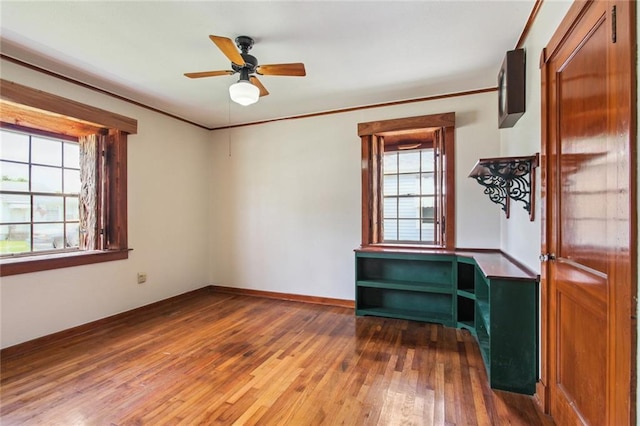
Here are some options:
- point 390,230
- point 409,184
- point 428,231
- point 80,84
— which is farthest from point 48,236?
point 428,231

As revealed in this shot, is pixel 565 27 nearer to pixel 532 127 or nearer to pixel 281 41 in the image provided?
pixel 532 127

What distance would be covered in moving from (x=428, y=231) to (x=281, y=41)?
8.62ft

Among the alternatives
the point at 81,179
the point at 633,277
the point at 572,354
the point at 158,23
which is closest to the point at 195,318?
the point at 81,179

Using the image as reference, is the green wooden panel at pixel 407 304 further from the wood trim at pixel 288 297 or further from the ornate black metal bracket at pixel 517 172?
the ornate black metal bracket at pixel 517 172

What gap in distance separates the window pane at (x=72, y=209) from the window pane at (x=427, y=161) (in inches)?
156

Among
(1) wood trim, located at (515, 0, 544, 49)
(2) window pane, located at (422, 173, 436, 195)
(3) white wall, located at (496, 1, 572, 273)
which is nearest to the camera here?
(3) white wall, located at (496, 1, 572, 273)

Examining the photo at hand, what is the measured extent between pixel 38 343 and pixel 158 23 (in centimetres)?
295

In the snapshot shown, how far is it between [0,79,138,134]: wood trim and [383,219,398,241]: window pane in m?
3.21

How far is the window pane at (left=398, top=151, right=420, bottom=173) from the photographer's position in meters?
3.80

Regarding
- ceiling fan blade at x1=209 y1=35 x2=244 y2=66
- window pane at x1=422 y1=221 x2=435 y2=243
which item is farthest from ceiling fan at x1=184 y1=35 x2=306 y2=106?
window pane at x1=422 y1=221 x2=435 y2=243

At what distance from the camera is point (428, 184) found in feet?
12.2

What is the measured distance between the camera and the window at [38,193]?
9.09 feet

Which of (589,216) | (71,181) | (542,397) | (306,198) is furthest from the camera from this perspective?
(306,198)

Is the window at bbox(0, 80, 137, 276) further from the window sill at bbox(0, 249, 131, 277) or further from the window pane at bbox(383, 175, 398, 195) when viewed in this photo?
the window pane at bbox(383, 175, 398, 195)
